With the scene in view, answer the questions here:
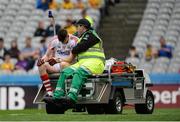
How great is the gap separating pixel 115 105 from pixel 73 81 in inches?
43.0

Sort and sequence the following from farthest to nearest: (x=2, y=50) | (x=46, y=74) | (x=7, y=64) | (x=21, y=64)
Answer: (x=2, y=50) < (x=21, y=64) < (x=7, y=64) < (x=46, y=74)

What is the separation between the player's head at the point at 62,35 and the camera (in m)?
17.5

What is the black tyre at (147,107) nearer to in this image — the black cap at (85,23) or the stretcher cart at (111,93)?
the stretcher cart at (111,93)

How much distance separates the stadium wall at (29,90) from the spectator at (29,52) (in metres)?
2.35

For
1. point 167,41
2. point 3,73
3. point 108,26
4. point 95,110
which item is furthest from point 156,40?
point 95,110

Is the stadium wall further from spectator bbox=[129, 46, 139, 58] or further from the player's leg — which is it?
the player's leg

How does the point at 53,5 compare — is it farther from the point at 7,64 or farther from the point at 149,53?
the point at 149,53

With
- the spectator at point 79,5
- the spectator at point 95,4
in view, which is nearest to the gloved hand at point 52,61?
the spectator at point 95,4

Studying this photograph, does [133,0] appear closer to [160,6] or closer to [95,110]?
[160,6]

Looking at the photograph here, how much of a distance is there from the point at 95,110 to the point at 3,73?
817 cm

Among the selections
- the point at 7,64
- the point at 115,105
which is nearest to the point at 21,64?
the point at 7,64

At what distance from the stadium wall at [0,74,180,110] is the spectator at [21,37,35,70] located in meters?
2.35

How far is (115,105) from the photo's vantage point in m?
17.2

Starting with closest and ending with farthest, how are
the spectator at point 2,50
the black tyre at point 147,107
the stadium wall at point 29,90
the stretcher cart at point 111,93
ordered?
the stretcher cart at point 111,93
the black tyre at point 147,107
the stadium wall at point 29,90
the spectator at point 2,50
